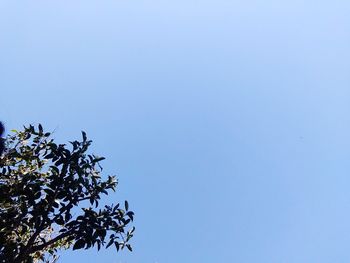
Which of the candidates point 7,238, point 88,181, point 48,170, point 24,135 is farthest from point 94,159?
point 7,238

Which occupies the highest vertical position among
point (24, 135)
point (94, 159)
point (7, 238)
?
point (24, 135)

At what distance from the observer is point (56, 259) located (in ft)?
25.4

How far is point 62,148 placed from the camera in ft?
23.0

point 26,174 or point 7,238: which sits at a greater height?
point 26,174

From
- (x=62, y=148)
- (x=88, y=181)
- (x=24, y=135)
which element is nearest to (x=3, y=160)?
(x=24, y=135)

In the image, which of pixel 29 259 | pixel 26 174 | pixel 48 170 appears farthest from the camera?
pixel 48 170

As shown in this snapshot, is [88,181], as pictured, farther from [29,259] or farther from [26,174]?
[29,259]

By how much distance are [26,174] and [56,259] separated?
1907 millimetres

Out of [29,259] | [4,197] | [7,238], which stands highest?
[4,197]

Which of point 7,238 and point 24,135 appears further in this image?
point 24,135

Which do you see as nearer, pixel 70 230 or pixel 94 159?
pixel 70 230

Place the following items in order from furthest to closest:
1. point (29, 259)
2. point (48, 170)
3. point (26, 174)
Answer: point (48, 170)
point (26, 174)
point (29, 259)

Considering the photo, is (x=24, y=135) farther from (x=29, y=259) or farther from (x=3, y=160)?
(x=29, y=259)

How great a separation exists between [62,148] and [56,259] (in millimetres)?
2271
